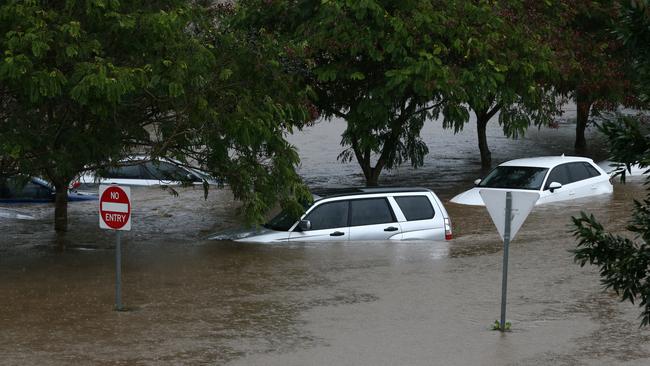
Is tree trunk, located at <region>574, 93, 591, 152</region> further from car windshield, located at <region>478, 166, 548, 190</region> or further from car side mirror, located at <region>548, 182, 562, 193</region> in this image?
car side mirror, located at <region>548, 182, 562, 193</region>

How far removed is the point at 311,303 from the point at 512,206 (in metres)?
3.03

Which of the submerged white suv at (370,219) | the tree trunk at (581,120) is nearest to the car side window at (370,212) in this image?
the submerged white suv at (370,219)

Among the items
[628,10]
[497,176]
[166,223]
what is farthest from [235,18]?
[628,10]

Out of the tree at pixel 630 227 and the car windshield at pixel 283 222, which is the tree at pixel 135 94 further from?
the tree at pixel 630 227

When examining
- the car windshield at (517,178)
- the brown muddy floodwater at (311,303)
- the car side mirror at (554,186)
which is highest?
the car windshield at (517,178)

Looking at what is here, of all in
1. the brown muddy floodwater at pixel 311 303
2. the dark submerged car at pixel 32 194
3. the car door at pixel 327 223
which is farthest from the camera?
the dark submerged car at pixel 32 194

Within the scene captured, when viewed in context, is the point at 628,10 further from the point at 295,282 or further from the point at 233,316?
the point at 295,282

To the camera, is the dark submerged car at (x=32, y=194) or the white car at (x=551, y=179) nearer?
the white car at (x=551, y=179)

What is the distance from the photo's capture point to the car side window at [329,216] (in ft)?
55.7

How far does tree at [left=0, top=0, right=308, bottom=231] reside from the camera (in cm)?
1376

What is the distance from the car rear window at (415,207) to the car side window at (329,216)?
0.92 metres

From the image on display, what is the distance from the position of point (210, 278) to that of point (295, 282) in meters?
1.28

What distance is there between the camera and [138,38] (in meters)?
15.3

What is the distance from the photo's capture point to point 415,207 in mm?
17281
